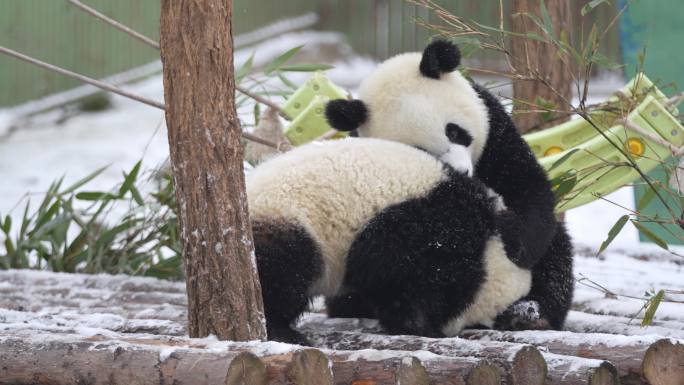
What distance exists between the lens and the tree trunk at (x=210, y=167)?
6.46ft

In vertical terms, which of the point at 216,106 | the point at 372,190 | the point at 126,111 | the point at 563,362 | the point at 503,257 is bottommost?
the point at 563,362

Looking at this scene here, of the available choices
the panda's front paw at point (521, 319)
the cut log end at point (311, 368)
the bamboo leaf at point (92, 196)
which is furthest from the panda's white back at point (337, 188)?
the bamboo leaf at point (92, 196)

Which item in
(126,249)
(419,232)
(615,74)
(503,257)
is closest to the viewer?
(419,232)

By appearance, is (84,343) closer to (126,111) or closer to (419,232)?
(419,232)

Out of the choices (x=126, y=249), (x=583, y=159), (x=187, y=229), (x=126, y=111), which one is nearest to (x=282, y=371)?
(x=187, y=229)

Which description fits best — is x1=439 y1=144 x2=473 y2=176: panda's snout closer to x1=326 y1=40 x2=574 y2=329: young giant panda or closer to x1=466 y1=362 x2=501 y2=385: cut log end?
x1=326 y1=40 x2=574 y2=329: young giant panda

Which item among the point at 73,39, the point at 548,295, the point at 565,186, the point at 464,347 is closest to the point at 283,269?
the point at 464,347

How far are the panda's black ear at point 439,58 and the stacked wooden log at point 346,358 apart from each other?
69 centimetres

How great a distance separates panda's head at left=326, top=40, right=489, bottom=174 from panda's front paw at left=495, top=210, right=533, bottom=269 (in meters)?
0.17

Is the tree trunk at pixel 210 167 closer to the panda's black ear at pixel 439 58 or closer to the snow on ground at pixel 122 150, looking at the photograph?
the panda's black ear at pixel 439 58

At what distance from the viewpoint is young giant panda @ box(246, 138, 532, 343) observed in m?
2.25

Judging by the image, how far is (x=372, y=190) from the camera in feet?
7.65

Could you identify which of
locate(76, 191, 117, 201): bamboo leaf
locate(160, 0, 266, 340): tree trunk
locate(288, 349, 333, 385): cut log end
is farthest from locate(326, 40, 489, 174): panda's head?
locate(76, 191, 117, 201): bamboo leaf

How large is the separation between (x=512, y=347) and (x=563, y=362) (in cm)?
11
